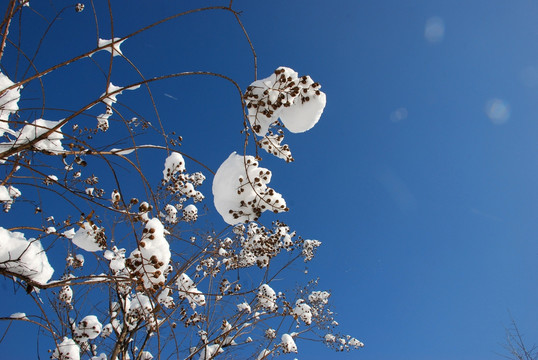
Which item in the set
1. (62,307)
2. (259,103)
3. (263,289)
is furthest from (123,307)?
(259,103)

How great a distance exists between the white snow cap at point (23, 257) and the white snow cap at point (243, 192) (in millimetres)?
1112

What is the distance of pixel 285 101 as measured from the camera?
185 cm

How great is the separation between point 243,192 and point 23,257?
1.32 metres

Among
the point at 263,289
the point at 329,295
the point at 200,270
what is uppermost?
the point at 329,295

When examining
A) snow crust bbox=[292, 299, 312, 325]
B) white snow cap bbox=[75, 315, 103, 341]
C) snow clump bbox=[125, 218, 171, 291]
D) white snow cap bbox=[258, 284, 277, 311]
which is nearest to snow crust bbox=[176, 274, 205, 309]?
white snow cap bbox=[258, 284, 277, 311]

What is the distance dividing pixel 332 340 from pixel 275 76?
30.5ft

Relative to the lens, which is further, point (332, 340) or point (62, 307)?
point (332, 340)

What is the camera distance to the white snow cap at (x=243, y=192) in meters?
1.85

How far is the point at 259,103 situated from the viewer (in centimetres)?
178

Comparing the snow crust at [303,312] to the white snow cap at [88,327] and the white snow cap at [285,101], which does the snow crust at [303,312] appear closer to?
the white snow cap at [88,327]

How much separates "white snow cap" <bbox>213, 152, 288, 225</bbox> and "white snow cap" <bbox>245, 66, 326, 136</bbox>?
0.25 meters

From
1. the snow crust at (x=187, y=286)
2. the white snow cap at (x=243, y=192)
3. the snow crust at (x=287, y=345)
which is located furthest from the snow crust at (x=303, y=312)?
the white snow cap at (x=243, y=192)

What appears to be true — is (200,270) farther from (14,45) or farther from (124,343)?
(14,45)

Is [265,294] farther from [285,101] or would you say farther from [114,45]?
[114,45]
